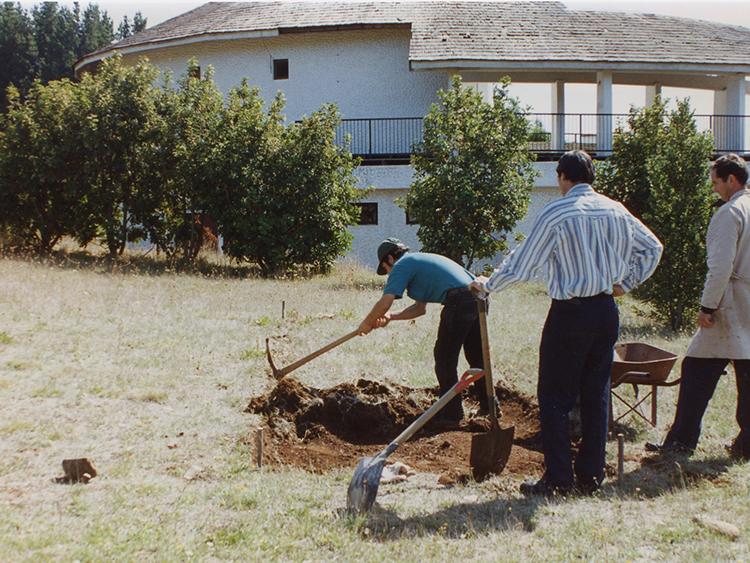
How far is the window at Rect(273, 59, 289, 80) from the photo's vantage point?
26312mm

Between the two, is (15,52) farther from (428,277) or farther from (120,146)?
(428,277)

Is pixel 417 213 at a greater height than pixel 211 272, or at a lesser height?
greater

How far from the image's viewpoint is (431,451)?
698 centimetres

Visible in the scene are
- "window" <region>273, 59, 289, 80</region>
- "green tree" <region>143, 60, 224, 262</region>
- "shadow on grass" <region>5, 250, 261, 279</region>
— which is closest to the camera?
"shadow on grass" <region>5, 250, 261, 279</region>

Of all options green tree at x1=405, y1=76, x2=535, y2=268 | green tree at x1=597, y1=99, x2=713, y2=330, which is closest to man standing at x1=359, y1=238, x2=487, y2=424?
green tree at x1=597, y1=99, x2=713, y2=330

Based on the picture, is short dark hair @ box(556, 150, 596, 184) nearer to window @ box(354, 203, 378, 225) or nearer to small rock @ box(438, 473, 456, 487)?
small rock @ box(438, 473, 456, 487)

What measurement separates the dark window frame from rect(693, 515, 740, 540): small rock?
1883cm

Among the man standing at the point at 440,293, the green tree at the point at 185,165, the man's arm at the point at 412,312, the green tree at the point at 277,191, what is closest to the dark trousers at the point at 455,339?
the man standing at the point at 440,293

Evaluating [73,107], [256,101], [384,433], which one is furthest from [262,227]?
[384,433]

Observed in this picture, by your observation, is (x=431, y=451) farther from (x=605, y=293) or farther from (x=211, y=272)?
(x=211, y=272)

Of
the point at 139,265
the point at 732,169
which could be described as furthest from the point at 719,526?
the point at 139,265

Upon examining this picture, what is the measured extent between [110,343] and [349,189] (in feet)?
33.2

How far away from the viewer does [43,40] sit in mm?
60250

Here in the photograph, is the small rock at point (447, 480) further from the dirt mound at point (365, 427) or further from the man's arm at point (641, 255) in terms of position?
the man's arm at point (641, 255)
